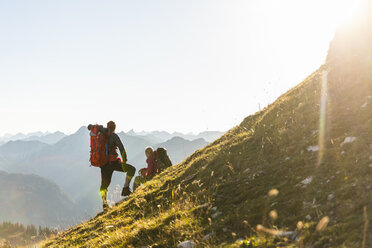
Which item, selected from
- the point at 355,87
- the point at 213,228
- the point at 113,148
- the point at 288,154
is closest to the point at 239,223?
the point at 213,228

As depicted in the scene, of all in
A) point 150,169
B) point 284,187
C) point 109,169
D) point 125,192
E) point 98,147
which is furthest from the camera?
point 150,169

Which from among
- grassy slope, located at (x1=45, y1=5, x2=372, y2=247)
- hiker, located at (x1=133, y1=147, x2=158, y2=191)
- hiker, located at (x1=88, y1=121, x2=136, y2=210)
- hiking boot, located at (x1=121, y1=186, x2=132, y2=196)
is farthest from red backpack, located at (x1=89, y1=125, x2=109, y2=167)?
hiker, located at (x1=133, y1=147, x2=158, y2=191)

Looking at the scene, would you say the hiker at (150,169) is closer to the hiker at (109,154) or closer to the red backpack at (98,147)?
the hiker at (109,154)

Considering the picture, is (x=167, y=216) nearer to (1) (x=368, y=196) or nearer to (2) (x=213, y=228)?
(2) (x=213, y=228)

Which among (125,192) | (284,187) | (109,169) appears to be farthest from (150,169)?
(284,187)

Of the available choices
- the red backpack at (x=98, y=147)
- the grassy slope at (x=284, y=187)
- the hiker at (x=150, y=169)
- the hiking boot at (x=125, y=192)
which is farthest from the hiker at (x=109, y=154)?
the hiker at (x=150, y=169)

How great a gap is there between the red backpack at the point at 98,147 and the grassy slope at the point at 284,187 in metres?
2.17

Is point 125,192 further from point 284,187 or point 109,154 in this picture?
point 284,187

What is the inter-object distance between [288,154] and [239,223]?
245 cm

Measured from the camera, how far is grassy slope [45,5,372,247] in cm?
376

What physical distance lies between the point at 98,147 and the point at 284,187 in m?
6.88

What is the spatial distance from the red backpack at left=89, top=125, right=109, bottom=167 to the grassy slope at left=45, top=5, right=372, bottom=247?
2.17 m

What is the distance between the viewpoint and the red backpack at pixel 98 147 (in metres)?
9.47

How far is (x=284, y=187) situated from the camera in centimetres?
480
